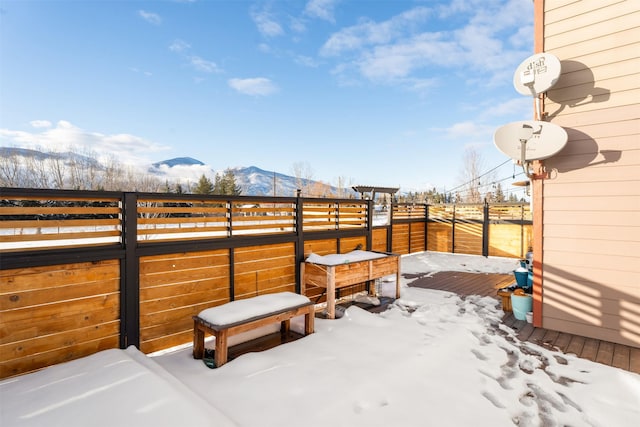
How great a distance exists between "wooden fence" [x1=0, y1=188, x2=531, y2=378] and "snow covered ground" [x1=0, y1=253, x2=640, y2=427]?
31 centimetres

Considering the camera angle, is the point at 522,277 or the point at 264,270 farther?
the point at 522,277

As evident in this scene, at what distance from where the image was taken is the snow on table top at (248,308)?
2.74 meters

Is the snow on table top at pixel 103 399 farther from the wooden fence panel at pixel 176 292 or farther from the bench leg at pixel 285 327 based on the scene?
the bench leg at pixel 285 327

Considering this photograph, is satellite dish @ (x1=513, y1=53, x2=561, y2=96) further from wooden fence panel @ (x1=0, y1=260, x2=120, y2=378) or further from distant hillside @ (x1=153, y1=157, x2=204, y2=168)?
distant hillside @ (x1=153, y1=157, x2=204, y2=168)

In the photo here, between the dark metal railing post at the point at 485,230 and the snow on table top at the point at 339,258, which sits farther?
the dark metal railing post at the point at 485,230

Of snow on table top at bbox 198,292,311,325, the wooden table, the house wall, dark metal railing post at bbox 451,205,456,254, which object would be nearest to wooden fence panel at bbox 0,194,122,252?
snow on table top at bbox 198,292,311,325

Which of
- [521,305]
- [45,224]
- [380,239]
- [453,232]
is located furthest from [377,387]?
[453,232]

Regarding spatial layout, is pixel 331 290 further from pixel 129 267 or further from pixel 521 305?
pixel 521 305

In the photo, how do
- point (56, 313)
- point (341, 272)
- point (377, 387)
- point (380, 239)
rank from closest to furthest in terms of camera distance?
point (377, 387)
point (56, 313)
point (341, 272)
point (380, 239)

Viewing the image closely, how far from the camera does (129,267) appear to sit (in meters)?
2.83

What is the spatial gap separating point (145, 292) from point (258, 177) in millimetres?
144211

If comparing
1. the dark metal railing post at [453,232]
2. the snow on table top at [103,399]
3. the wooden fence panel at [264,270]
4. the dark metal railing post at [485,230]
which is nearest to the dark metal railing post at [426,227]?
the dark metal railing post at [453,232]

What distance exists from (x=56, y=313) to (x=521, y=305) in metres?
4.98

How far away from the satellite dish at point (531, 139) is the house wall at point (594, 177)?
279mm
